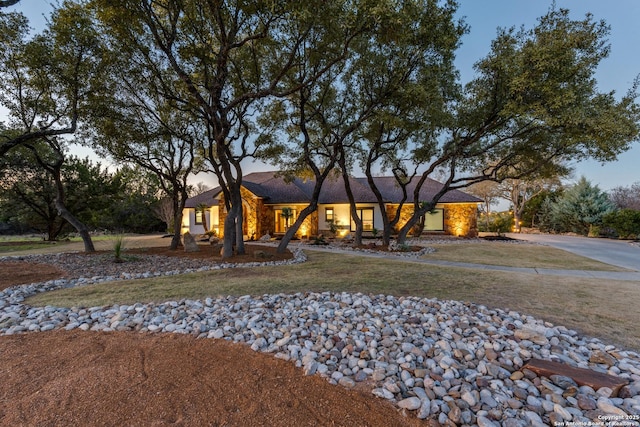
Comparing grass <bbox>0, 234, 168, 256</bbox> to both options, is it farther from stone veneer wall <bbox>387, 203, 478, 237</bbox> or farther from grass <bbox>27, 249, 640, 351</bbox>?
stone veneer wall <bbox>387, 203, 478, 237</bbox>

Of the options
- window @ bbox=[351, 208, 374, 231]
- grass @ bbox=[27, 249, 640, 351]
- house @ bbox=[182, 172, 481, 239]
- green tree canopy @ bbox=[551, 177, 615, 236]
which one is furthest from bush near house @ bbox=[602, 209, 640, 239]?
grass @ bbox=[27, 249, 640, 351]

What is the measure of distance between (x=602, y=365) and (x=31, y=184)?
23869 millimetres

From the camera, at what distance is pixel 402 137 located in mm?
11773

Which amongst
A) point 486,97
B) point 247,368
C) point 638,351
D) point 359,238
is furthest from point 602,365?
point 359,238

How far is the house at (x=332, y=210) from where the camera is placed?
18.4 meters

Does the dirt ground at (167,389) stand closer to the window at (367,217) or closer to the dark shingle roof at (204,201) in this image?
the window at (367,217)

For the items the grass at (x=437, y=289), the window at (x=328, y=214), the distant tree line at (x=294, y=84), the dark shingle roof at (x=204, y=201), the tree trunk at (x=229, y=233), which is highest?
the distant tree line at (x=294, y=84)

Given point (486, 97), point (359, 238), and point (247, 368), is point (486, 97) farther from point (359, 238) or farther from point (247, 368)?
point (247, 368)

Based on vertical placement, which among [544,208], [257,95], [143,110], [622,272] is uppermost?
[143,110]

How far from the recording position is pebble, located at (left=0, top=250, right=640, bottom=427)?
2133 mm

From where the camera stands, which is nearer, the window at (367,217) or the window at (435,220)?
the window at (435,220)

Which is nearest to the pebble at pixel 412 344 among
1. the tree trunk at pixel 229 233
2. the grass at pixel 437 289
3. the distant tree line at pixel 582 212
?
the grass at pixel 437 289

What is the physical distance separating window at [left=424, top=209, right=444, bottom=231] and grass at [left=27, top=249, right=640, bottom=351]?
1230cm

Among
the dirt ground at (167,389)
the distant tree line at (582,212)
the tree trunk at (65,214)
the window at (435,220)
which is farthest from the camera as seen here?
the window at (435,220)
